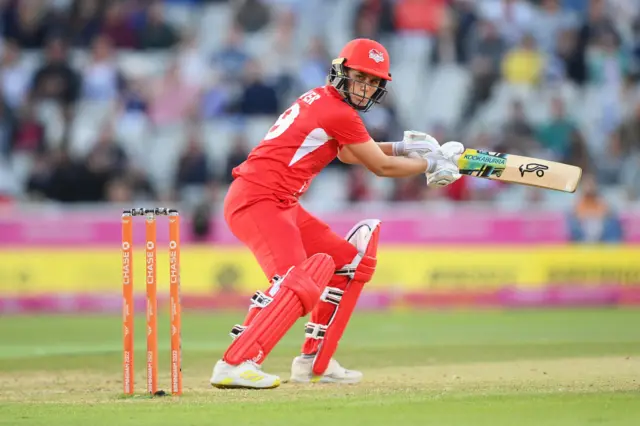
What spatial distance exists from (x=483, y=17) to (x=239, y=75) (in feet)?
10.7

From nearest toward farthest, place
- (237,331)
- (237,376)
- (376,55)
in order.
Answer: (237,376) → (237,331) → (376,55)

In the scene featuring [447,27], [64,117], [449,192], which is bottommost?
[449,192]

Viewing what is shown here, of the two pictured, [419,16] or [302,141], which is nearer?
[302,141]

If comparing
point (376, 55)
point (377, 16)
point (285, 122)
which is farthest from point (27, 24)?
point (376, 55)

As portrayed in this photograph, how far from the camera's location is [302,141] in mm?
6508

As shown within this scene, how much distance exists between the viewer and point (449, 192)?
13.5 metres

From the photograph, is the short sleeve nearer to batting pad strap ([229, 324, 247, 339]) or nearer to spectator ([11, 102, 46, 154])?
batting pad strap ([229, 324, 247, 339])

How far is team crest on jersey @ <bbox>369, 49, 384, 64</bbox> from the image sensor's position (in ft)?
21.6

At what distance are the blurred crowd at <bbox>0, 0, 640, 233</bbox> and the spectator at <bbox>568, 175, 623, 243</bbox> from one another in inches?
32.3

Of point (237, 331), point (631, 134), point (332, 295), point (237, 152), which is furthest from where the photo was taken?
point (631, 134)

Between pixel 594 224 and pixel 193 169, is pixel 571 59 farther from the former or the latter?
pixel 193 169

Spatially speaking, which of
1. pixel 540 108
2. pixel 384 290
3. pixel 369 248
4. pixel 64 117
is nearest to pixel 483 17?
pixel 540 108

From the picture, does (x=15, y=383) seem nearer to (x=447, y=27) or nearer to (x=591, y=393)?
(x=591, y=393)

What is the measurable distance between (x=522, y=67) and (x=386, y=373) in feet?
26.9
